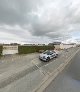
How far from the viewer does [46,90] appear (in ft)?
29.7

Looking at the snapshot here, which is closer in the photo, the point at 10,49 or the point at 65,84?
the point at 65,84

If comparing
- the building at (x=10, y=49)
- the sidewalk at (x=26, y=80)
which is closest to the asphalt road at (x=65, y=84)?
the sidewalk at (x=26, y=80)

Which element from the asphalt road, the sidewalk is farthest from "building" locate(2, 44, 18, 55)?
the asphalt road

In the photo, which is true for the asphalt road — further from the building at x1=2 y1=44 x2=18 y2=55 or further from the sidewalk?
the building at x1=2 y1=44 x2=18 y2=55

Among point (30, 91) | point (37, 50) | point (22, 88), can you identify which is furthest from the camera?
point (37, 50)

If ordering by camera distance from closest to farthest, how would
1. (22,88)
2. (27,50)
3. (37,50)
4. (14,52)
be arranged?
(22,88) → (14,52) → (27,50) → (37,50)

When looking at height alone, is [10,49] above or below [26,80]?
above

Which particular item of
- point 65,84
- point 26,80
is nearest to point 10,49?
point 26,80

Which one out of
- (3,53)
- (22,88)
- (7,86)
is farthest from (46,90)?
(3,53)

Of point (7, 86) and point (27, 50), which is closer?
point (7, 86)

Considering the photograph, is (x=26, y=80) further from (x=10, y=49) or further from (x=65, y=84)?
(x=10, y=49)

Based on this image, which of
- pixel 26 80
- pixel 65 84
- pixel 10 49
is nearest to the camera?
pixel 65 84

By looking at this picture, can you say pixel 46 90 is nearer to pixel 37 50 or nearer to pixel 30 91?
pixel 30 91

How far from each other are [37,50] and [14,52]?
12.3 m
